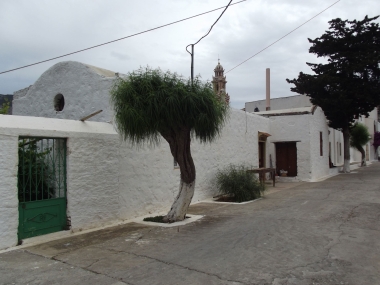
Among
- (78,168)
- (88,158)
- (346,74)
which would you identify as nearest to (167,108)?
(88,158)

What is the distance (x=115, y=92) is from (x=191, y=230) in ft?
11.1

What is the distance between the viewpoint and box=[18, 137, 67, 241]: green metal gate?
6.74m

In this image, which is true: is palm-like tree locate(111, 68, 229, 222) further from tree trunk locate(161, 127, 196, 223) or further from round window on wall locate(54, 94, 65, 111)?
round window on wall locate(54, 94, 65, 111)

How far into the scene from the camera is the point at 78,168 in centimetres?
755

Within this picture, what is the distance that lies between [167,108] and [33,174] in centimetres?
305

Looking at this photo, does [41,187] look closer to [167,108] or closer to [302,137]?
[167,108]

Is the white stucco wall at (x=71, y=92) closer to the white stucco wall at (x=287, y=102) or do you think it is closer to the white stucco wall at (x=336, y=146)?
the white stucco wall at (x=336, y=146)

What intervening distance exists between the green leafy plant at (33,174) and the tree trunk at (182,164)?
2620 millimetres

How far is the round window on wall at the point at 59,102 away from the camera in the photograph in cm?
1006

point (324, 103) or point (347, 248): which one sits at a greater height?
point (324, 103)

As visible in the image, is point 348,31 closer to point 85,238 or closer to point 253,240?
point 253,240

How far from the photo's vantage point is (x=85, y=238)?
6.98m

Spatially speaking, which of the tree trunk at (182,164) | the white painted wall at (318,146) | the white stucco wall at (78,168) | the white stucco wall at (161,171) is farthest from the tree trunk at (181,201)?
the white painted wall at (318,146)

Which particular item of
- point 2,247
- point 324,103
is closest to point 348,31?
point 324,103
